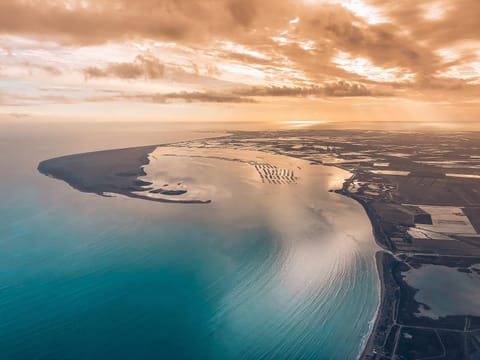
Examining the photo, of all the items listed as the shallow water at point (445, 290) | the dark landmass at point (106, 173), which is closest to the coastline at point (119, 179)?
the dark landmass at point (106, 173)

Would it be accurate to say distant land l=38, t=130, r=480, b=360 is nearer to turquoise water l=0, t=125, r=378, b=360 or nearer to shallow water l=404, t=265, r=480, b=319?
shallow water l=404, t=265, r=480, b=319

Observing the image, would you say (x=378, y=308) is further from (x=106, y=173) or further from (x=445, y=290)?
(x=106, y=173)

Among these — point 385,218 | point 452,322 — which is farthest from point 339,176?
point 452,322

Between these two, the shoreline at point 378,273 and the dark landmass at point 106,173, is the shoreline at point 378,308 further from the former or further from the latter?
the dark landmass at point 106,173

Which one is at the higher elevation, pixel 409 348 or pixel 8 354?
pixel 409 348

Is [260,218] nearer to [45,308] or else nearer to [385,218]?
[385,218]

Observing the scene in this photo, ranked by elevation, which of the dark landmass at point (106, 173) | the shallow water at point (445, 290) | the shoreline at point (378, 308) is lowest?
the dark landmass at point (106, 173)
